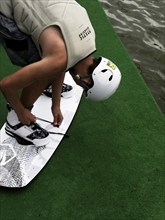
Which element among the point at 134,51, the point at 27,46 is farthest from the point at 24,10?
the point at 134,51

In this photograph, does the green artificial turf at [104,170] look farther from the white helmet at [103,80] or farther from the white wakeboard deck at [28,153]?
the white helmet at [103,80]

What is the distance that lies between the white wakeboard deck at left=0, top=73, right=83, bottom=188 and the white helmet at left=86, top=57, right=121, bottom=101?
23.8 inches

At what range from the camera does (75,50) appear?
2.45 metres

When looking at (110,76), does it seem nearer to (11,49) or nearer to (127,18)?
(11,49)

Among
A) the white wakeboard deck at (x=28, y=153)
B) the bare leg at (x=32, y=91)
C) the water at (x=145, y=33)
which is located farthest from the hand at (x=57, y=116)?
the water at (x=145, y=33)

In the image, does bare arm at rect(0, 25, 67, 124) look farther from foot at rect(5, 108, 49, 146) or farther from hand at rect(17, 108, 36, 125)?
foot at rect(5, 108, 49, 146)

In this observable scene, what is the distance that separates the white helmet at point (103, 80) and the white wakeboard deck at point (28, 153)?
0.61m

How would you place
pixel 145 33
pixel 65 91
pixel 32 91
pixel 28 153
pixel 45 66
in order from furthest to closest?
pixel 145 33, pixel 65 91, pixel 28 153, pixel 32 91, pixel 45 66

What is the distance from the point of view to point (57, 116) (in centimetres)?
317

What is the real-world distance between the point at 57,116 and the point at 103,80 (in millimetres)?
662

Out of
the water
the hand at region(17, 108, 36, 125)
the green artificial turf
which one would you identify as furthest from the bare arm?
the water

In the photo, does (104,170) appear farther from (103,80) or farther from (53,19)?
(53,19)

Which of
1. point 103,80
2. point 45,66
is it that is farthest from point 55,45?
point 103,80

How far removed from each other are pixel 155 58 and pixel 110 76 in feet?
7.45
